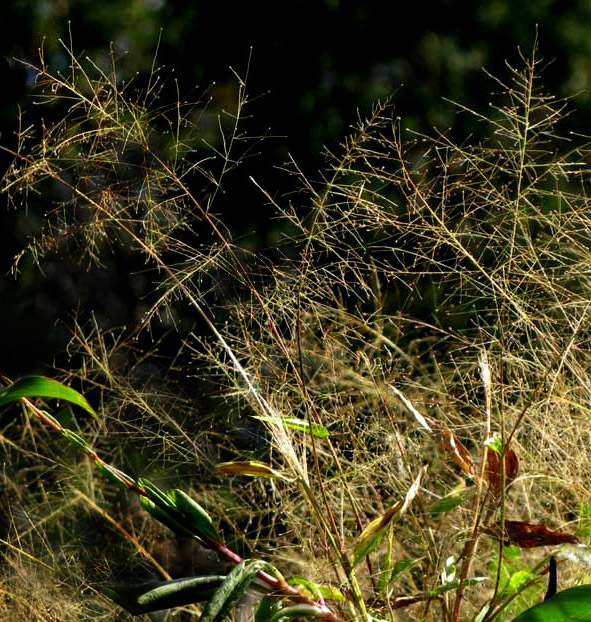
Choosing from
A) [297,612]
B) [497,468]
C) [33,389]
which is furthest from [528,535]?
[33,389]

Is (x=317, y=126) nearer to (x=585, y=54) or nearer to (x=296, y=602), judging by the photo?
(x=585, y=54)

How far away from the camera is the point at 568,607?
35.2 inches

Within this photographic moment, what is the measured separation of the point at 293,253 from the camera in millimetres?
2338

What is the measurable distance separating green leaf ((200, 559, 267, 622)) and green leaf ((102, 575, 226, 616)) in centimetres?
5

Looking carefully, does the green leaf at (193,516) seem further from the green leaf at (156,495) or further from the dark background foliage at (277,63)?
the dark background foliage at (277,63)

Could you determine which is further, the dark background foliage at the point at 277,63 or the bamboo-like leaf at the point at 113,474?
the dark background foliage at the point at 277,63

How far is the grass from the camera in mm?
1077

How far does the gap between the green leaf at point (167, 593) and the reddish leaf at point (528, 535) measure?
264 mm

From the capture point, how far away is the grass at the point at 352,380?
108 centimetres

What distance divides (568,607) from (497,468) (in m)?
0.19

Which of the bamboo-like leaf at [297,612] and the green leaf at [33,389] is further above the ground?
the green leaf at [33,389]

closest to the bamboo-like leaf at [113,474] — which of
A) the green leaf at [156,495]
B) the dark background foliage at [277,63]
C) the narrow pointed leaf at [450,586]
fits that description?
the green leaf at [156,495]

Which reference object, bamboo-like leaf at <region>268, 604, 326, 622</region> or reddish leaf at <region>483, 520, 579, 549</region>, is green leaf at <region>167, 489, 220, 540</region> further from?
reddish leaf at <region>483, 520, 579, 549</region>

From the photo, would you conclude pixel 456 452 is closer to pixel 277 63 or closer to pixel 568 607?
pixel 568 607
